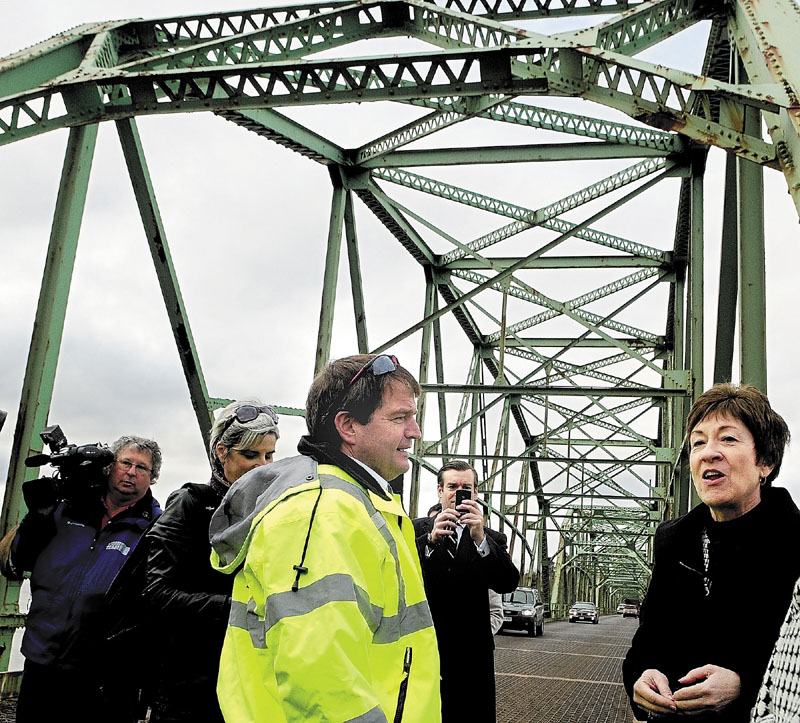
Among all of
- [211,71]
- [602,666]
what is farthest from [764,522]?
[602,666]

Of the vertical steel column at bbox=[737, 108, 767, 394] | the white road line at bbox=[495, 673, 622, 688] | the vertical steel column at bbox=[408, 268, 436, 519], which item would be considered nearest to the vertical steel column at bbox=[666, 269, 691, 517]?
the white road line at bbox=[495, 673, 622, 688]

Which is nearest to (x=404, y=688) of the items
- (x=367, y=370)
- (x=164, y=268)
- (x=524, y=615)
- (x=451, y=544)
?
(x=367, y=370)

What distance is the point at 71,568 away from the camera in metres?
3.37

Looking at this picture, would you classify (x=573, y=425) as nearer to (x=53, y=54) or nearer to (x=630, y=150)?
(x=630, y=150)

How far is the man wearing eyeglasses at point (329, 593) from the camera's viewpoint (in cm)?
146

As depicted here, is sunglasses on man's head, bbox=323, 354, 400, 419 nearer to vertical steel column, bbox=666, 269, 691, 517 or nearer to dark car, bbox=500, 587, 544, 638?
vertical steel column, bbox=666, 269, 691, 517

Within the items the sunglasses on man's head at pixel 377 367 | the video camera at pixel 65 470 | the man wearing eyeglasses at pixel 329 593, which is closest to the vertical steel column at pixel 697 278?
the video camera at pixel 65 470

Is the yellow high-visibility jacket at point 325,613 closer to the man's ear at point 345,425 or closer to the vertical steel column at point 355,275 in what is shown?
the man's ear at point 345,425

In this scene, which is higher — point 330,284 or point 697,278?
point 697,278

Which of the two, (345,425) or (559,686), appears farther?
(559,686)

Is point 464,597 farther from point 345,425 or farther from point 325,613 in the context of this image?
point 325,613

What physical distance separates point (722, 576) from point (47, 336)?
16.8ft

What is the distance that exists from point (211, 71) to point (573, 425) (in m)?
19.3

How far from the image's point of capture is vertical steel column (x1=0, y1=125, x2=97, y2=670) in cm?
553
